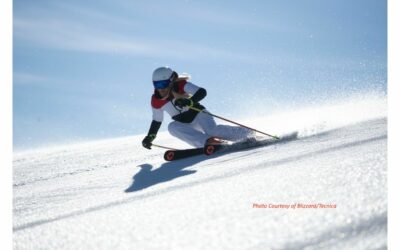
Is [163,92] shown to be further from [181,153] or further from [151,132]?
[181,153]

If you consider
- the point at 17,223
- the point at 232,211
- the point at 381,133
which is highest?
the point at 381,133

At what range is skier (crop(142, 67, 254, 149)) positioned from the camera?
5.84 meters

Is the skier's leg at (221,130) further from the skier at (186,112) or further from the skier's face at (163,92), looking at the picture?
the skier's face at (163,92)

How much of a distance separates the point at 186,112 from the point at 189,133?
1.16 ft

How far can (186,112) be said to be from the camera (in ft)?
20.1

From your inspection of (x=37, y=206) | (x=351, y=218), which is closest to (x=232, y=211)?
(x=351, y=218)

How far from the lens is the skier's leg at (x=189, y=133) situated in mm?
5934

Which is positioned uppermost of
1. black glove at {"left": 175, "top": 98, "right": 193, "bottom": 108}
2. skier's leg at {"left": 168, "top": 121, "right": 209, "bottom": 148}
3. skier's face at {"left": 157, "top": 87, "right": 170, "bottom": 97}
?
skier's face at {"left": 157, "top": 87, "right": 170, "bottom": 97}

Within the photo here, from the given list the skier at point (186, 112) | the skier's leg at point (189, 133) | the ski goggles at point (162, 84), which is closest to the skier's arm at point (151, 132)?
the skier at point (186, 112)

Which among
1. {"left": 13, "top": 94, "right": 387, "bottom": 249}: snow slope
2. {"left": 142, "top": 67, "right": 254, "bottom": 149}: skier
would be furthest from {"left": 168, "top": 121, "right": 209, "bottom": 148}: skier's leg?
{"left": 13, "top": 94, "right": 387, "bottom": 249}: snow slope

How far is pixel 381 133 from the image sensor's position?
3863 mm

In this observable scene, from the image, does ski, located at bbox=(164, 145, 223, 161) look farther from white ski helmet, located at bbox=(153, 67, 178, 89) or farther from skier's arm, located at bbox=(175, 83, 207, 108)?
white ski helmet, located at bbox=(153, 67, 178, 89)
